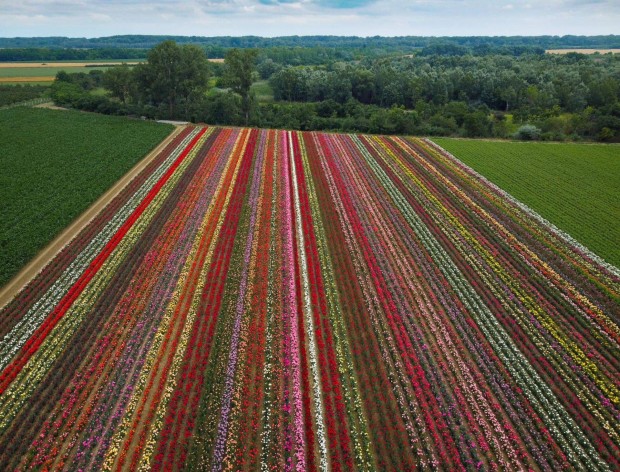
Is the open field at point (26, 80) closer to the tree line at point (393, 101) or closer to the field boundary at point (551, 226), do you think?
the tree line at point (393, 101)

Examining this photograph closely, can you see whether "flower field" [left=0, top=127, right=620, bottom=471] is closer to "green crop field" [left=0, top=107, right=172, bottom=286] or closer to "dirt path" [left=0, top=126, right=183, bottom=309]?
"dirt path" [left=0, top=126, right=183, bottom=309]

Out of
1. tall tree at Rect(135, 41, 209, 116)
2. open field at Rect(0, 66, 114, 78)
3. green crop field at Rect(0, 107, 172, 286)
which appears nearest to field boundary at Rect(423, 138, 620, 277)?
green crop field at Rect(0, 107, 172, 286)

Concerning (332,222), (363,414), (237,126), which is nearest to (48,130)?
(237,126)

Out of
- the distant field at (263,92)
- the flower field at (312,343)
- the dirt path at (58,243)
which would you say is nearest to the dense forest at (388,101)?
the distant field at (263,92)

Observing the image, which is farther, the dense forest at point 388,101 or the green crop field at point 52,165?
the dense forest at point 388,101

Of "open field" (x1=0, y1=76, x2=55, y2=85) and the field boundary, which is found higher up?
"open field" (x1=0, y1=76, x2=55, y2=85)

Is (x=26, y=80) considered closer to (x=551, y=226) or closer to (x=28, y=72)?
(x=28, y=72)

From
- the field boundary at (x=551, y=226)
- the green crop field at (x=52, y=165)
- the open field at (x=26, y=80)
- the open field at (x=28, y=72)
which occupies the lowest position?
the field boundary at (x=551, y=226)

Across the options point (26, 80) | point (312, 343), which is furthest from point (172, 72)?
point (26, 80)
